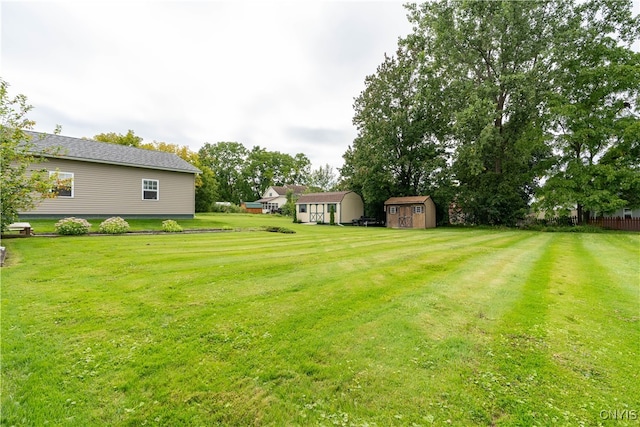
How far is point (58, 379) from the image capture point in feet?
8.45

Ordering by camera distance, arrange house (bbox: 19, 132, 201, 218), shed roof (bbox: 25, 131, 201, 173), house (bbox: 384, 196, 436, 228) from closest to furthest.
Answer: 1. house (bbox: 19, 132, 201, 218)
2. shed roof (bbox: 25, 131, 201, 173)
3. house (bbox: 384, 196, 436, 228)

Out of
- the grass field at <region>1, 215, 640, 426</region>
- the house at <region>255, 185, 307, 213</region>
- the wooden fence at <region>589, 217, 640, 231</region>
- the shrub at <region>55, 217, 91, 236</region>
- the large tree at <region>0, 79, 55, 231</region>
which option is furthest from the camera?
the house at <region>255, 185, 307, 213</region>

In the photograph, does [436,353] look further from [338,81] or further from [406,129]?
[406,129]

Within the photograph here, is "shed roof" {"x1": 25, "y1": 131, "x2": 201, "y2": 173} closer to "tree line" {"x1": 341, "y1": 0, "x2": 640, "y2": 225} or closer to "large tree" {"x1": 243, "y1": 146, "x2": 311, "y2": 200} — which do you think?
"tree line" {"x1": 341, "y1": 0, "x2": 640, "y2": 225}

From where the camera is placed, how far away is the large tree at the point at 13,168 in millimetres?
8875

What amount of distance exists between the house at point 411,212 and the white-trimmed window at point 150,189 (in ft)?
60.7

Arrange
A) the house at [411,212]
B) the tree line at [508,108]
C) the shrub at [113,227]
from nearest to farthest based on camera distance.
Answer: the shrub at [113,227] → the tree line at [508,108] → the house at [411,212]

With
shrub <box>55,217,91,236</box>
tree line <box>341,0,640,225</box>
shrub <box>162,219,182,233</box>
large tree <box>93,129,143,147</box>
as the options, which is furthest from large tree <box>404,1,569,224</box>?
large tree <box>93,129,143,147</box>

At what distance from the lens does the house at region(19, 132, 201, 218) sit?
15273 mm

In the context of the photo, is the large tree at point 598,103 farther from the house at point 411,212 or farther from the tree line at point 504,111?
the house at point 411,212

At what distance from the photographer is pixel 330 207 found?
1176 inches

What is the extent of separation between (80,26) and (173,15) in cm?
312

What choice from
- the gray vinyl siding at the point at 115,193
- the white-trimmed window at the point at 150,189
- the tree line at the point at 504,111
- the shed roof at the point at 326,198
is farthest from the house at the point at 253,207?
the white-trimmed window at the point at 150,189

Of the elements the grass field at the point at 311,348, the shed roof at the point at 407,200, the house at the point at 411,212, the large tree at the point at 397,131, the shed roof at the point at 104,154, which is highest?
the large tree at the point at 397,131
